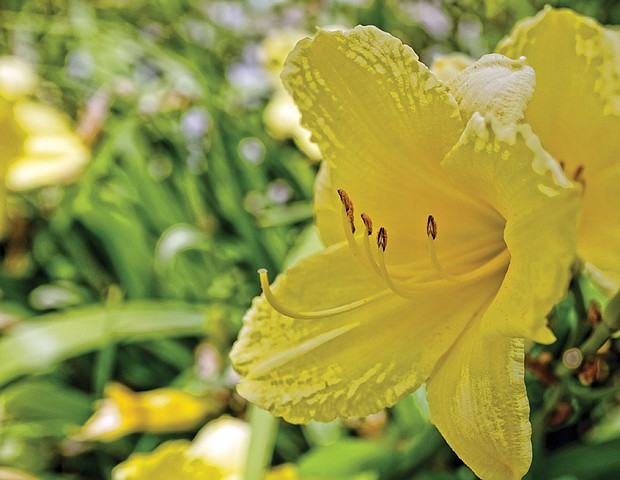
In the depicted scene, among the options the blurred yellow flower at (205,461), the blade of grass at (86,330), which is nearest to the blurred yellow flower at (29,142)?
the blade of grass at (86,330)

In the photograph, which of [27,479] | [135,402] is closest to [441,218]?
[27,479]

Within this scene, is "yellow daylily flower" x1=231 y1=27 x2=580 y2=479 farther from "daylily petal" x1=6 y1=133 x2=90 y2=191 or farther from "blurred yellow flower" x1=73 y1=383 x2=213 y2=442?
"daylily petal" x1=6 y1=133 x2=90 y2=191

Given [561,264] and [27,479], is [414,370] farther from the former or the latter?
[27,479]

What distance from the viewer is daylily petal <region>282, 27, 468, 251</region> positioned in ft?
1.30

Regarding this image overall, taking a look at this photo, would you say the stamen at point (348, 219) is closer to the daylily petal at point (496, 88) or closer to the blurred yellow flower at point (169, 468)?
the daylily petal at point (496, 88)

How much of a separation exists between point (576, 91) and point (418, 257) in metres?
0.16

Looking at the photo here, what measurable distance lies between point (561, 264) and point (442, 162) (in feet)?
0.35

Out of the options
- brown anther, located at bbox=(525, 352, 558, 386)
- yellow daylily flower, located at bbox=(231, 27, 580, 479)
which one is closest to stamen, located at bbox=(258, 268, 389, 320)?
yellow daylily flower, located at bbox=(231, 27, 580, 479)

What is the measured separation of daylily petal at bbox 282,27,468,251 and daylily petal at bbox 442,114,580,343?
43 mm

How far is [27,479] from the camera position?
2.27 ft

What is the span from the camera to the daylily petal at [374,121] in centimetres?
40

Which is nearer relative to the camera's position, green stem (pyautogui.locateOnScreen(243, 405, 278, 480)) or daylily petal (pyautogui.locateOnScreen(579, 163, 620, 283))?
daylily petal (pyautogui.locateOnScreen(579, 163, 620, 283))

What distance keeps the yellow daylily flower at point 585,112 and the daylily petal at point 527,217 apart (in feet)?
0.43

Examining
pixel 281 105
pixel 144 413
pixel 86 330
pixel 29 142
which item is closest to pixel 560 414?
pixel 144 413
